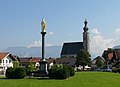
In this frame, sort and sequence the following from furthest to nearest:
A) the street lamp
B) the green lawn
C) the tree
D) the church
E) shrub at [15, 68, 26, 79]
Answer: the church
the tree
the street lamp
shrub at [15, 68, 26, 79]
the green lawn

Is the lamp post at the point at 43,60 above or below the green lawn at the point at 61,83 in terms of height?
above

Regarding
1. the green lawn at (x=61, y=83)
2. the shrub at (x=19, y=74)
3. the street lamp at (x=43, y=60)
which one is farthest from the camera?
the street lamp at (x=43, y=60)

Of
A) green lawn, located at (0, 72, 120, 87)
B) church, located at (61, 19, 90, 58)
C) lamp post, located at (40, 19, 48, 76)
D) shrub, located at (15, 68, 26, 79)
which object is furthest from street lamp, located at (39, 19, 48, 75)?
church, located at (61, 19, 90, 58)

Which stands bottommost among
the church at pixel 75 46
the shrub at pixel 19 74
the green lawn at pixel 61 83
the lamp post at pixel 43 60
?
the green lawn at pixel 61 83

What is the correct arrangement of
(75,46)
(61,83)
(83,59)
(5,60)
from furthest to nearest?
(75,46) → (83,59) → (5,60) → (61,83)

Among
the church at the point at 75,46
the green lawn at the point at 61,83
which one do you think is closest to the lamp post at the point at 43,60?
the green lawn at the point at 61,83

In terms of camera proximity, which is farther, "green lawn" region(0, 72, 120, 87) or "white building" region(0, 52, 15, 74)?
"white building" region(0, 52, 15, 74)

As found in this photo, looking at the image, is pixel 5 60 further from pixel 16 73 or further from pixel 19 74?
pixel 19 74

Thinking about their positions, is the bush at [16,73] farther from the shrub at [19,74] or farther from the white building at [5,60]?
the white building at [5,60]

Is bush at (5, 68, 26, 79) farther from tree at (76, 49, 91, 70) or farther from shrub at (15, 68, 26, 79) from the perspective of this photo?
tree at (76, 49, 91, 70)

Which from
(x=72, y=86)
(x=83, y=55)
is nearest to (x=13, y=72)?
(x=72, y=86)

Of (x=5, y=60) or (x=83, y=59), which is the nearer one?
(x=5, y=60)

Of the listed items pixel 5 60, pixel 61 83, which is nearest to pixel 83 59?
pixel 5 60

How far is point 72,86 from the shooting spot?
28.0m
